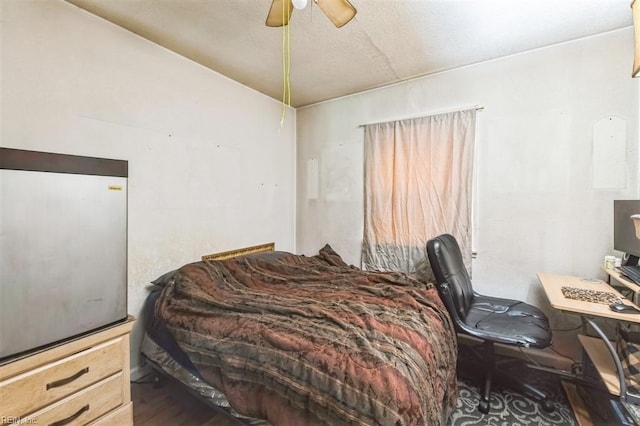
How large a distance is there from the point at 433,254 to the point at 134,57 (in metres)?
2.73

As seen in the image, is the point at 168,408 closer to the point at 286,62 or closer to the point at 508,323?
the point at 508,323

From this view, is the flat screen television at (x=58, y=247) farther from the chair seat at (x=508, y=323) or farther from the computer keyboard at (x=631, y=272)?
the computer keyboard at (x=631, y=272)

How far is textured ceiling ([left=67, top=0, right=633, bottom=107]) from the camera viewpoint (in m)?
1.83

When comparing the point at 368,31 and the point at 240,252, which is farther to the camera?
the point at 240,252

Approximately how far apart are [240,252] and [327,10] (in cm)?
231

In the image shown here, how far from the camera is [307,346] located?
4.44 ft

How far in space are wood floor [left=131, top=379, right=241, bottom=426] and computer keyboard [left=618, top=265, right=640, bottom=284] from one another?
2.44m

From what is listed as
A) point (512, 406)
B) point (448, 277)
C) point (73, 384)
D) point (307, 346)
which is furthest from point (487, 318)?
point (73, 384)

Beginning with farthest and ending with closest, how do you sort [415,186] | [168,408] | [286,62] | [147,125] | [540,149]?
[415,186] < [286,62] < [540,149] < [147,125] < [168,408]

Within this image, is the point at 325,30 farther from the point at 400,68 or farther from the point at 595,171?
the point at 595,171

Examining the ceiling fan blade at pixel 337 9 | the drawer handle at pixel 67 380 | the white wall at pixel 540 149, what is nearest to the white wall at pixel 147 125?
A: the drawer handle at pixel 67 380

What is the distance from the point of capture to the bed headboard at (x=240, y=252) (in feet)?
8.82

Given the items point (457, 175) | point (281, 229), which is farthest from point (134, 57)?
point (457, 175)

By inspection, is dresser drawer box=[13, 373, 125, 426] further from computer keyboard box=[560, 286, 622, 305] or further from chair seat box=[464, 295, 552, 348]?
computer keyboard box=[560, 286, 622, 305]
